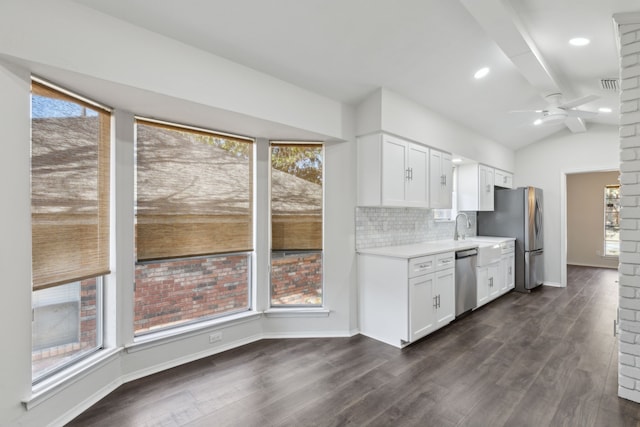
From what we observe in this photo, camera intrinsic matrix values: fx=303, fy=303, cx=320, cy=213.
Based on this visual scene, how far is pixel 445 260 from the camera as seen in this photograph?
3.55 m

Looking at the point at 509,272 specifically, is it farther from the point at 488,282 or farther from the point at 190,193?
the point at 190,193

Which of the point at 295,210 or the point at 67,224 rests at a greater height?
the point at 295,210

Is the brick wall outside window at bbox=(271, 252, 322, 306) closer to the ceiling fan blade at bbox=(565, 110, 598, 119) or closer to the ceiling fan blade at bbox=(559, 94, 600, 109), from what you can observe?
the ceiling fan blade at bbox=(559, 94, 600, 109)

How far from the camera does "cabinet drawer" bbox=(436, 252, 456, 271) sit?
345 centimetres

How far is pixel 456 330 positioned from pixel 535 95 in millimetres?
3194

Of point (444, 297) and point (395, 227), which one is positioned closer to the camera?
point (444, 297)

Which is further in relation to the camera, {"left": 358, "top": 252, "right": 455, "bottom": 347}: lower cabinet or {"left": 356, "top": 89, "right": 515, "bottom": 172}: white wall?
{"left": 356, "top": 89, "right": 515, "bottom": 172}: white wall

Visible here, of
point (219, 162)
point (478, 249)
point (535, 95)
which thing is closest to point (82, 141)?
point (219, 162)

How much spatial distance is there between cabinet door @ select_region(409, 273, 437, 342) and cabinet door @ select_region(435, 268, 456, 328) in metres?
0.11

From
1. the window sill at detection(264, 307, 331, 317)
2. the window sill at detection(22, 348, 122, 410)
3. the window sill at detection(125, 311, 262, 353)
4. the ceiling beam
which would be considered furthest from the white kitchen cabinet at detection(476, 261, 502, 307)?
the window sill at detection(22, 348, 122, 410)

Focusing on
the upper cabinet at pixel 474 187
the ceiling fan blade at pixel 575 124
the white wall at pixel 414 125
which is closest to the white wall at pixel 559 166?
the ceiling fan blade at pixel 575 124

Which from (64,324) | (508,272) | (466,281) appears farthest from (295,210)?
(508,272)

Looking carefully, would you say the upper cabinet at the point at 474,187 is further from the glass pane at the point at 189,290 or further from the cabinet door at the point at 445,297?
the glass pane at the point at 189,290

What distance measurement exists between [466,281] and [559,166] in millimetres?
3726
